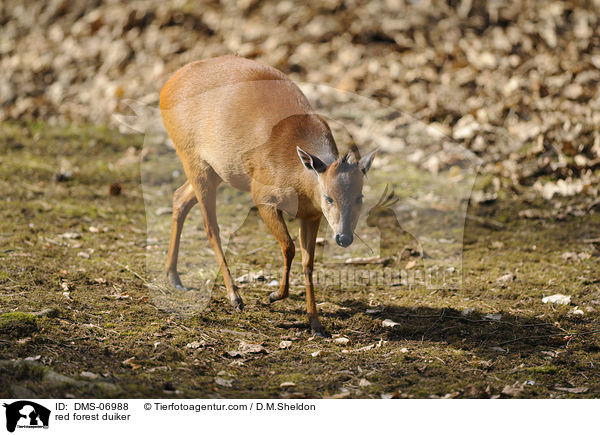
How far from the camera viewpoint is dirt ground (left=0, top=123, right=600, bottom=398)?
4.02 meters

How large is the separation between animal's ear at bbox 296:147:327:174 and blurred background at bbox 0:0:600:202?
3.69 metres

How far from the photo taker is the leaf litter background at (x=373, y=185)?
4289 millimetres

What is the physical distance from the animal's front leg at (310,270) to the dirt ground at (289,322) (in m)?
0.10

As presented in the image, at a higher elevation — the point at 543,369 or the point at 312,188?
the point at 312,188

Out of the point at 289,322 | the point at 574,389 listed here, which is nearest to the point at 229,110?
the point at 289,322

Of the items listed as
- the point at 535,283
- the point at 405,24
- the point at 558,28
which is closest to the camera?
the point at 535,283

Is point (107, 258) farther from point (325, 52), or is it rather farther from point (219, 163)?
point (325, 52)

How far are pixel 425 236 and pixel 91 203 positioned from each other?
12.1ft

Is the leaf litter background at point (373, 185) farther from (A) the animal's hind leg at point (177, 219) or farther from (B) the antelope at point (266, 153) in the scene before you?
(B) the antelope at point (266, 153)

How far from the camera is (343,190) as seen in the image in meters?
4.32

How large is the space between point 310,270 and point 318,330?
1.43ft

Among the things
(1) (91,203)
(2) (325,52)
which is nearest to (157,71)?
(2) (325,52)

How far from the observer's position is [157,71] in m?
10.4
